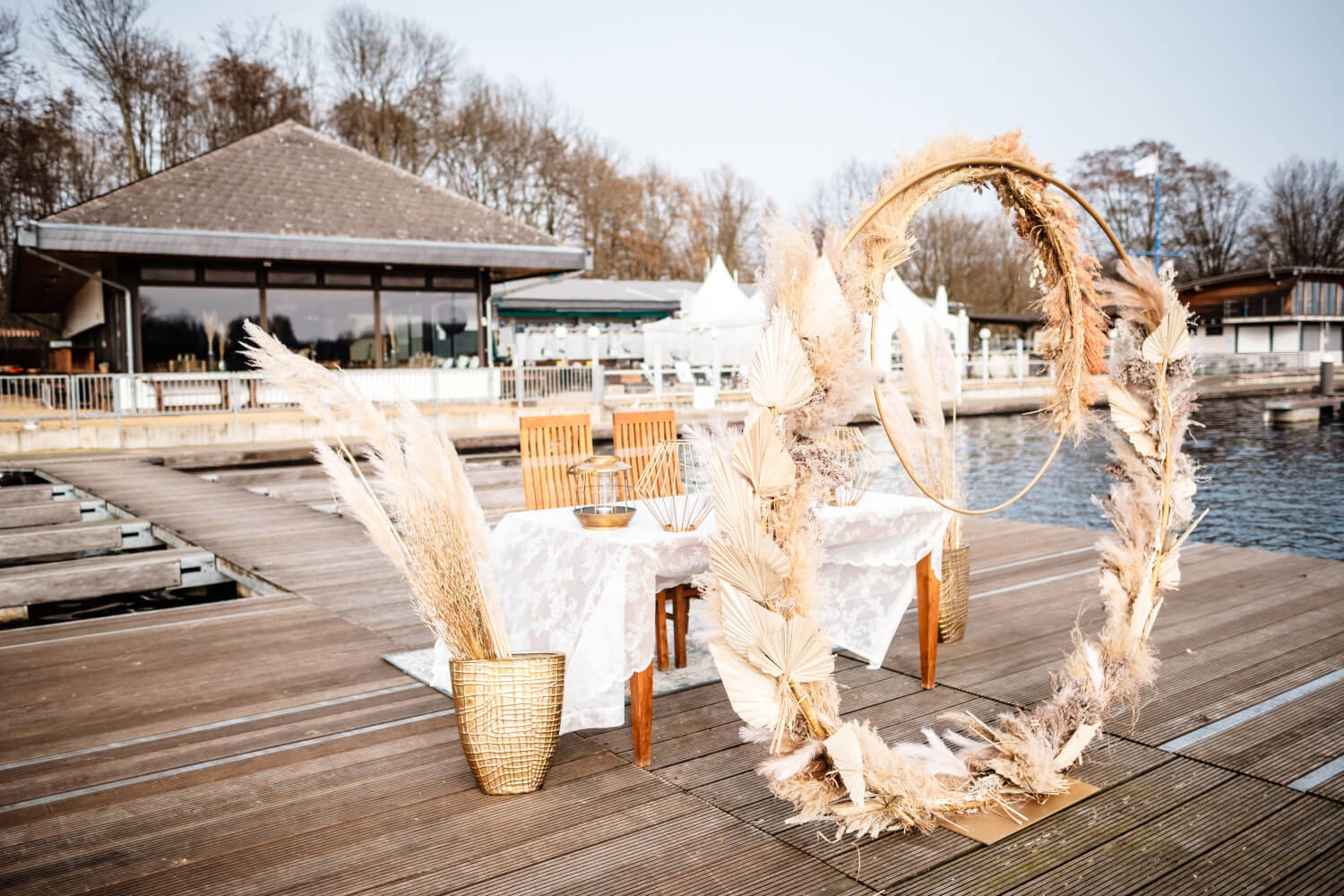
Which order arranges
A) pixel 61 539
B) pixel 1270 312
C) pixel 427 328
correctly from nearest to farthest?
pixel 61 539 → pixel 427 328 → pixel 1270 312

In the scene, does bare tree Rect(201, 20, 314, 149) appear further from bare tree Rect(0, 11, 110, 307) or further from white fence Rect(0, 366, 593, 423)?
white fence Rect(0, 366, 593, 423)

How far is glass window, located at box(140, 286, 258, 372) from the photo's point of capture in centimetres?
1498

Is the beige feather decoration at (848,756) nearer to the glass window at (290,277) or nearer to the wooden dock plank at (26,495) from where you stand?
the wooden dock plank at (26,495)

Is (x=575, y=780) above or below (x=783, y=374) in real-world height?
below

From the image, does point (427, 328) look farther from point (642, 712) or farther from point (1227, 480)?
point (642, 712)

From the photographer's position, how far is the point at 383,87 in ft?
95.3

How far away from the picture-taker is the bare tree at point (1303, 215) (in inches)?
2000

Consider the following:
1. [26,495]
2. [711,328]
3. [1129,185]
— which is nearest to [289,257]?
[26,495]

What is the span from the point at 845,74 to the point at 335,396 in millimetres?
16559

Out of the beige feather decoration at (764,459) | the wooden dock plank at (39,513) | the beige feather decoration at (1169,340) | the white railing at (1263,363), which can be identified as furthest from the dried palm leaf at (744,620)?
the white railing at (1263,363)

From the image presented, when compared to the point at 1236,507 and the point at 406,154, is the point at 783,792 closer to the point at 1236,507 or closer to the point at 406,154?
the point at 1236,507

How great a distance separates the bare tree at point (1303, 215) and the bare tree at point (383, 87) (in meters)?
45.6

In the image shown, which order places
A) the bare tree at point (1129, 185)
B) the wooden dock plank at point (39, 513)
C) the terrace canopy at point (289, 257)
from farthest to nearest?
the bare tree at point (1129, 185)
the terrace canopy at point (289, 257)
the wooden dock plank at point (39, 513)

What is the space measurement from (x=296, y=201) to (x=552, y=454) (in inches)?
553
